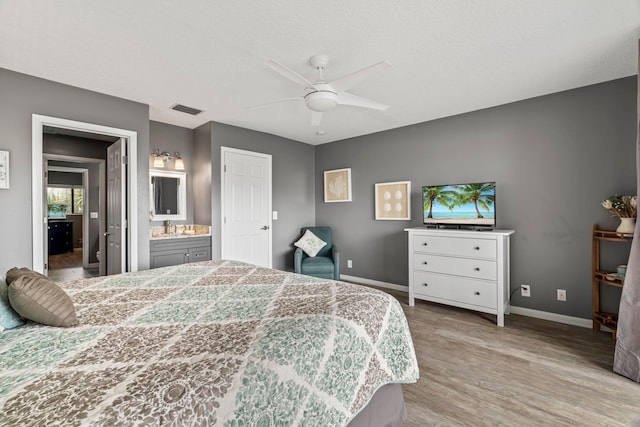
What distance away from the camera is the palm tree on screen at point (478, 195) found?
329cm

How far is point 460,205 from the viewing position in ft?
11.5

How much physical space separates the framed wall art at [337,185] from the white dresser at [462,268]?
162 cm

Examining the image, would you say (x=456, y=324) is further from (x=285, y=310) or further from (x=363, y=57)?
(x=363, y=57)

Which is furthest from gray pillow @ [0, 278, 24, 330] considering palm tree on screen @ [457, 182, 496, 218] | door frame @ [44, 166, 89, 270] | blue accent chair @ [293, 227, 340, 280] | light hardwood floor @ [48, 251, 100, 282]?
door frame @ [44, 166, 89, 270]

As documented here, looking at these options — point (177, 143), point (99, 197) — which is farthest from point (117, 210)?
point (99, 197)

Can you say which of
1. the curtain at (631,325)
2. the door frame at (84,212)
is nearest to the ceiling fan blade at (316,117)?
the curtain at (631,325)

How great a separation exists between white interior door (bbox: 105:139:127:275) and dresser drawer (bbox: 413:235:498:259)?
141 inches

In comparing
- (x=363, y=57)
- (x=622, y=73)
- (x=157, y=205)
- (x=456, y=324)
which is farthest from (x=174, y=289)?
(x=622, y=73)

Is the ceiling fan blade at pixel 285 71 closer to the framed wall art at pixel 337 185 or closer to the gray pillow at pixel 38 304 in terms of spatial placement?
the gray pillow at pixel 38 304

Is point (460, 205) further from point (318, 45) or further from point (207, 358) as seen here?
point (207, 358)

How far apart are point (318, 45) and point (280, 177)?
113 inches

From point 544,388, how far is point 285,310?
6.43ft

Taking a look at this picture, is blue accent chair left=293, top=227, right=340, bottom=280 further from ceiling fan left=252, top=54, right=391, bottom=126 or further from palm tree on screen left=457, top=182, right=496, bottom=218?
ceiling fan left=252, top=54, right=391, bottom=126

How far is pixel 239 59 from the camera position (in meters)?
2.38
